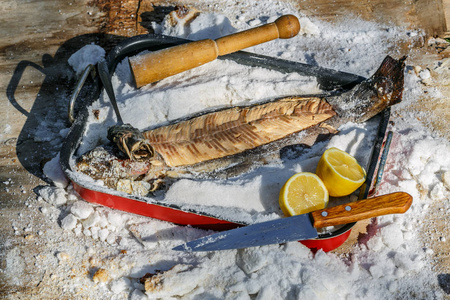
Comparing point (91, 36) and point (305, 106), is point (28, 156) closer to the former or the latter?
point (91, 36)

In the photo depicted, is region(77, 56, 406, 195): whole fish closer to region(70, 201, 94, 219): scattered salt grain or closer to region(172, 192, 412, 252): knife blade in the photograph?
region(70, 201, 94, 219): scattered salt grain

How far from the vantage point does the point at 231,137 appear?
10.9 feet

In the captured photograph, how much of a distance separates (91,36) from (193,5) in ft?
3.58

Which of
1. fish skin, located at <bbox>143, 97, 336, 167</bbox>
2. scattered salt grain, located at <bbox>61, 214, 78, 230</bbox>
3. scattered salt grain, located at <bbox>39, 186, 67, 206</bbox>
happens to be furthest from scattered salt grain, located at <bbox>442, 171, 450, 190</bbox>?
scattered salt grain, located at <bbox>39, 186, 67, 206</bbox>

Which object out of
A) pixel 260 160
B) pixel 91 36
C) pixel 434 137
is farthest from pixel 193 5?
pixel 434 137

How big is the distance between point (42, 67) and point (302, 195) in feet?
9.38

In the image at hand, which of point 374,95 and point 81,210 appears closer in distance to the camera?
point 81,210

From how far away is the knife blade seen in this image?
2645mm

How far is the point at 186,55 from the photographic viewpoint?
355cm

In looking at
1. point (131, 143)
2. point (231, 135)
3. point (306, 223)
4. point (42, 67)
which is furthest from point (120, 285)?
point (42, 67)

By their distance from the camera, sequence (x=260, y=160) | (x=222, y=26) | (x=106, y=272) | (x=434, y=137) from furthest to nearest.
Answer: (x=222, y=26) < (x=434, y=137) < (x=260, y=160) < (x=106, y=272)

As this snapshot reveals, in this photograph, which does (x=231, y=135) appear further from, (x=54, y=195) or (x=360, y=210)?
(x=54, y=195)

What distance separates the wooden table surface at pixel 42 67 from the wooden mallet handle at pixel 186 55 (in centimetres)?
88

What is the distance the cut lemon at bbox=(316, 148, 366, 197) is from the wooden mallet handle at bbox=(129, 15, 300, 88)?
1216 millimetres
